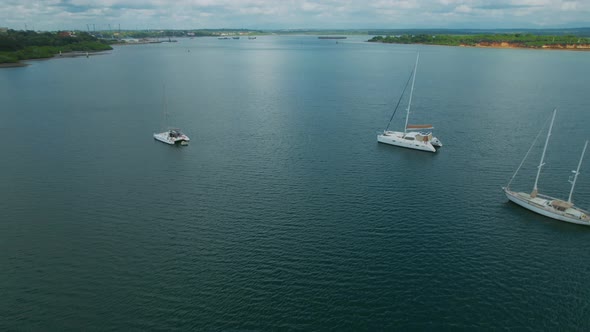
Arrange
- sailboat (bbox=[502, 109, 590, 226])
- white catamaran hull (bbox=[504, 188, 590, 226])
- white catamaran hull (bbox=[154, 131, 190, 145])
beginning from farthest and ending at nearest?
white catamaran hull (bbox=[154, 131, 190, 145])
sailboat (bbox=[502, 109, 590, 226])
white catamaran hull (bbox=[504, 188, 590, 226])

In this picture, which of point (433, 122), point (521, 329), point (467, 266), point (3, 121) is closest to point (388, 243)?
point (467, 266)

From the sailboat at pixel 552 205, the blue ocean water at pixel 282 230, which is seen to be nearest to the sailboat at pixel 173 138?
the blue ocean water at pixel 282 230

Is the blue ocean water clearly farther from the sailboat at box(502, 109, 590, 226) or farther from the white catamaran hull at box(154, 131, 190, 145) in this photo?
the white catamaran hull at box(154, 131, 190, 145)

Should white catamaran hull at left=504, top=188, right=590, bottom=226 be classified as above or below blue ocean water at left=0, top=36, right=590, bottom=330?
above

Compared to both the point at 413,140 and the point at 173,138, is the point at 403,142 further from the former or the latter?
the point at 173,138

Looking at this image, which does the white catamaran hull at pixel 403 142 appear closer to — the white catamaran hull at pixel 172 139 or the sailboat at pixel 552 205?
the sailboat at pixel 552 205

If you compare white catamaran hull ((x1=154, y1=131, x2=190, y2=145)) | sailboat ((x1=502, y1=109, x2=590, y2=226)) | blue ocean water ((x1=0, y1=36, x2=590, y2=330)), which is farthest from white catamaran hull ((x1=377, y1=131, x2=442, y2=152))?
white catamaran hull ((x1=154, y1=131, x2=190, y2=145))

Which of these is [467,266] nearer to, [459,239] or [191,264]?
[459,239]
